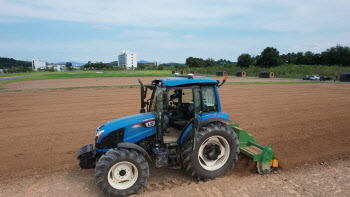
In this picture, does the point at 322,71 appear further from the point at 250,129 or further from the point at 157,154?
the point at 157,154

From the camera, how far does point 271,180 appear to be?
481cm

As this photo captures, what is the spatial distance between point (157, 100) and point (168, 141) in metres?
0.90

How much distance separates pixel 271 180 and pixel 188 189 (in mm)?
1847

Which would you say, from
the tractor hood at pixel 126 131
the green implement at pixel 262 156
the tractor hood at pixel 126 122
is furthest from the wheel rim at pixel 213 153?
the tractor hood at pixel 126 122

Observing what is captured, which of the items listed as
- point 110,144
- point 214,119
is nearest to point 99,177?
point 110,144

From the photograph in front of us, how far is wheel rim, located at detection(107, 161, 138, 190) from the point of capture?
4054mm

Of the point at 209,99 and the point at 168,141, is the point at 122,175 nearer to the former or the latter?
the point at 168,141

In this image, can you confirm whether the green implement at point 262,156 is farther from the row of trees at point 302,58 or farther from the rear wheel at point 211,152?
the row of trees at point 302,58

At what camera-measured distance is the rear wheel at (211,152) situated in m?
4.43

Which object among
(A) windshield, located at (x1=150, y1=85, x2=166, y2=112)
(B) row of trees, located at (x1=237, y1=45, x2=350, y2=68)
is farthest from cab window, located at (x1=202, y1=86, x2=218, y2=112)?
(B) row of trees, located at (x1=237, y1=45, x2=350, y2=68)

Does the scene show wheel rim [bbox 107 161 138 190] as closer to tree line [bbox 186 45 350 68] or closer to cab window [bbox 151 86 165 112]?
cab window [bbox 151 86 165 112]

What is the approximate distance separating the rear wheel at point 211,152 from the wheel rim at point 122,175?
102cm

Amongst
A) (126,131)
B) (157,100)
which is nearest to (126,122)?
(126,131)

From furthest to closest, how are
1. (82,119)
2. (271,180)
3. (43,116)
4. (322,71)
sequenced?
1. (322,71)
2. (43,116)
3. (82,119)
4. (271,180)
